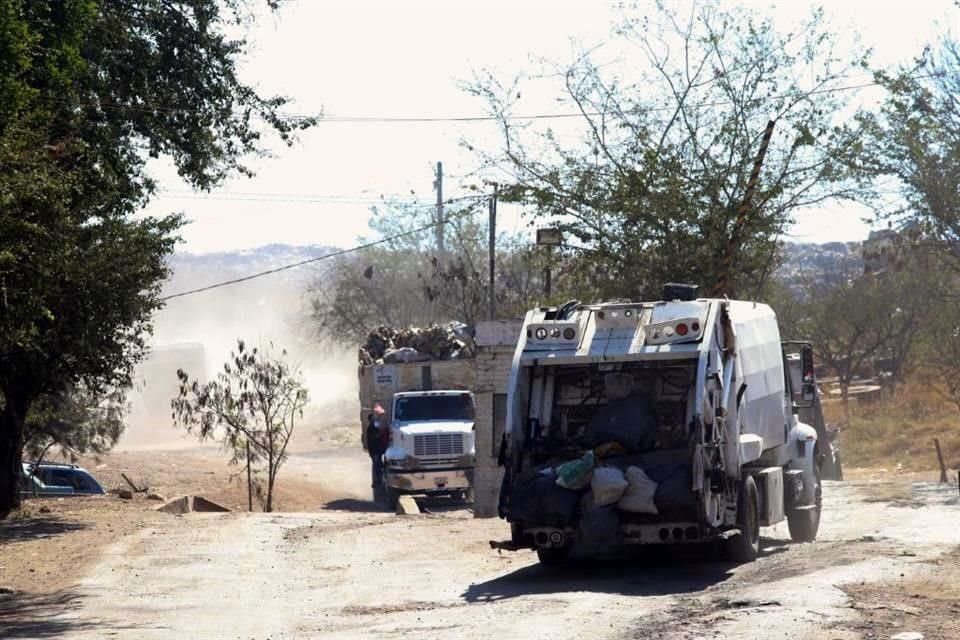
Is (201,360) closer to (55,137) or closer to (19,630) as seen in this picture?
(55,137)

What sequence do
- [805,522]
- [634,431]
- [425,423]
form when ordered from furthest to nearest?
[425,423] → [805,522] → [634,431]

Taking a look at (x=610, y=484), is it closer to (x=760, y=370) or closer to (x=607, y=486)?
(x=607, y=486)

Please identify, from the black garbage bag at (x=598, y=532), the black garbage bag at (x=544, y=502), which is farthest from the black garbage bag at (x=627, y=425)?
the black garbage bag at (x=598, y=532)

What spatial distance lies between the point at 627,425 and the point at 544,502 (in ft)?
3.82

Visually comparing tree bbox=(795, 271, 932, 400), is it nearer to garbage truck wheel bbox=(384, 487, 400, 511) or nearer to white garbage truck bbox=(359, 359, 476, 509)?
white garbage truck bbox=(359, 359, 476, 509)

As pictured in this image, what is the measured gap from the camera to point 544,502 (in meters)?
13.9

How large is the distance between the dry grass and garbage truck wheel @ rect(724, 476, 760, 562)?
23457mm

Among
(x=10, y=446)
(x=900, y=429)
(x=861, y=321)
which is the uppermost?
(x=861, y=321)

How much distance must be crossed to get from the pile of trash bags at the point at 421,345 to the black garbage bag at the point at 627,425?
2118cm

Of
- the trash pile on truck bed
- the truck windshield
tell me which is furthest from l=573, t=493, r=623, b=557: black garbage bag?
the truck windshield

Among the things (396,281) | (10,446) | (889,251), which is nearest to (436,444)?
(10,446)

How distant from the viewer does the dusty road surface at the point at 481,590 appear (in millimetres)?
10391

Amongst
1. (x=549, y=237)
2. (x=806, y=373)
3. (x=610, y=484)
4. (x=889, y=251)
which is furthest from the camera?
(x=889, y=251)

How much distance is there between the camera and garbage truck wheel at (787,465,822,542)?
17.5 meters
